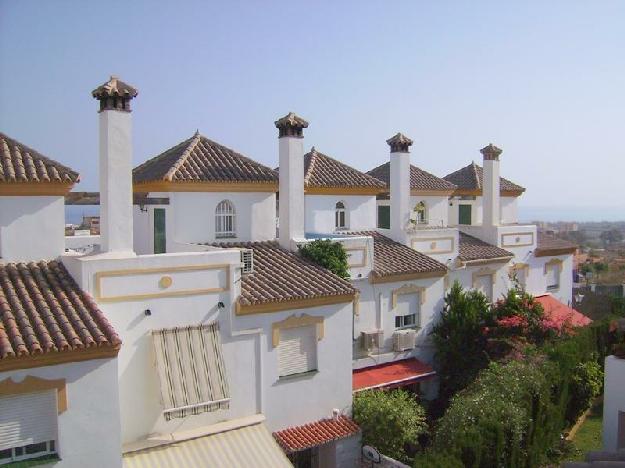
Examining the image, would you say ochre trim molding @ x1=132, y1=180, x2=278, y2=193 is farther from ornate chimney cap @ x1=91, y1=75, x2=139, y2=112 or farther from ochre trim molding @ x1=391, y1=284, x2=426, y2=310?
ochre trim molding @ x1=391, y1=284, x2=426, y2=310

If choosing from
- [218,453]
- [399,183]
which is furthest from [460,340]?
[218,453]

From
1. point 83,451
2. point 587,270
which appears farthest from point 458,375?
point 587,270

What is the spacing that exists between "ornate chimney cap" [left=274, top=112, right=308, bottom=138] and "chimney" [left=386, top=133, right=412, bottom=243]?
264 inches

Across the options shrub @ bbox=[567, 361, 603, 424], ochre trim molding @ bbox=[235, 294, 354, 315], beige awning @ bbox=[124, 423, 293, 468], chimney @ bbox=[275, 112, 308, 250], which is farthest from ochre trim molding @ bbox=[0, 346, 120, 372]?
shrub @ bbox=[567, 361, 603, 424]

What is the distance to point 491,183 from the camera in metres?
33.0

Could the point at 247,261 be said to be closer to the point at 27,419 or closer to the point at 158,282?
the point at 158,282

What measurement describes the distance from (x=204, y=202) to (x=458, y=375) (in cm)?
1301

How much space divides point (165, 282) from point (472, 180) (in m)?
26.5

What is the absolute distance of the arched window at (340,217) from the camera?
2916 centimetres

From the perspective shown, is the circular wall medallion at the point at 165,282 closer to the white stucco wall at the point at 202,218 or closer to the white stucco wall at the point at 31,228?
the white stucco wall at the point at 31,228

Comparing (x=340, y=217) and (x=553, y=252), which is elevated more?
(x=340, y=217)

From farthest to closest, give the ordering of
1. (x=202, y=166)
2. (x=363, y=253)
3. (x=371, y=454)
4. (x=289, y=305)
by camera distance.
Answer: (x=363, y=253) → (x=202, y=166) → (x=371, y=454) → (x=289, y=305)

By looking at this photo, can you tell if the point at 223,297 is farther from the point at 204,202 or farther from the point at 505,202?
the point at 505,202

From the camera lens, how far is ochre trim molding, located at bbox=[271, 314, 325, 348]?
62.5 feet
